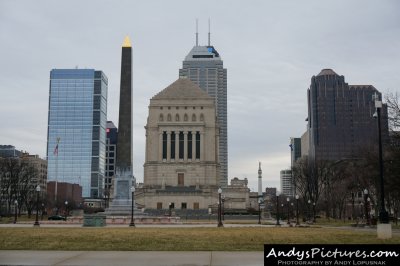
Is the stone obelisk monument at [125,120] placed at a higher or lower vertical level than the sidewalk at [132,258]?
higher

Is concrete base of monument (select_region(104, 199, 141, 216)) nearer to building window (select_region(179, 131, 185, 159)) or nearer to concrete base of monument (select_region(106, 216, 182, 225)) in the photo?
concrete base of monument (select_region(106, 216, 182, 225))

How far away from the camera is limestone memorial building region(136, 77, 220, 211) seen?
13138 centimetres

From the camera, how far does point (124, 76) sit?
216ft

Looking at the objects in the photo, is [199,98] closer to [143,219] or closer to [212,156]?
[212,156]

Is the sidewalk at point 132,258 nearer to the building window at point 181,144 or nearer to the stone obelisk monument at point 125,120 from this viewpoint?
the stone obelisk monument at point 125,120

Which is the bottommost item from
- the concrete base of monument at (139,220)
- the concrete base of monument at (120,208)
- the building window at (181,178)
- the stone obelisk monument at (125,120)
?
the concrete base of monument at (139,220)

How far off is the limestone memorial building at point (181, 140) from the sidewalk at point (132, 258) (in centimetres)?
10987

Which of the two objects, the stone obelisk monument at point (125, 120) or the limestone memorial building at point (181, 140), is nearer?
the stone obelisk monument at point (125, 120)

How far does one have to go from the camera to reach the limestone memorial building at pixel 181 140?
431 ft

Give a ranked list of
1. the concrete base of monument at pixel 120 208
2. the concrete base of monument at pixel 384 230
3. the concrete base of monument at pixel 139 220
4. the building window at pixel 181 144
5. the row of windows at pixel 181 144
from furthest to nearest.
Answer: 1. the building window at pixel 181 144
2. the row of windows at pixel 181 144
3. the concrete base of monument at pixel 120 208
4. the concrete base of monument at pixel 139 220
5. the concrete base of monument at pixel 384 230

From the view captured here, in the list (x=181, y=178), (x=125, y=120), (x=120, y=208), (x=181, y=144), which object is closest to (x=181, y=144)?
(x=181, y=144)

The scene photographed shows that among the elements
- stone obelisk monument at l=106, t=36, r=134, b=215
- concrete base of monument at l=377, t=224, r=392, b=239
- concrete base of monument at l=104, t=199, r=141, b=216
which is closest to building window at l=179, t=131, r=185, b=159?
concrete base of monument at l=104, t=199, r=141, b=216

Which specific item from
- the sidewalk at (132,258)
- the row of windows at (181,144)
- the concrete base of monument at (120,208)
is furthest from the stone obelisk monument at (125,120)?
the row of windows at (181,144)

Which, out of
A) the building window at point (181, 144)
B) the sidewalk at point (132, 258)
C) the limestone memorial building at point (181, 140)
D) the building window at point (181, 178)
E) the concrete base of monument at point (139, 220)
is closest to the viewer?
the sidewalk at point (132, 258)
